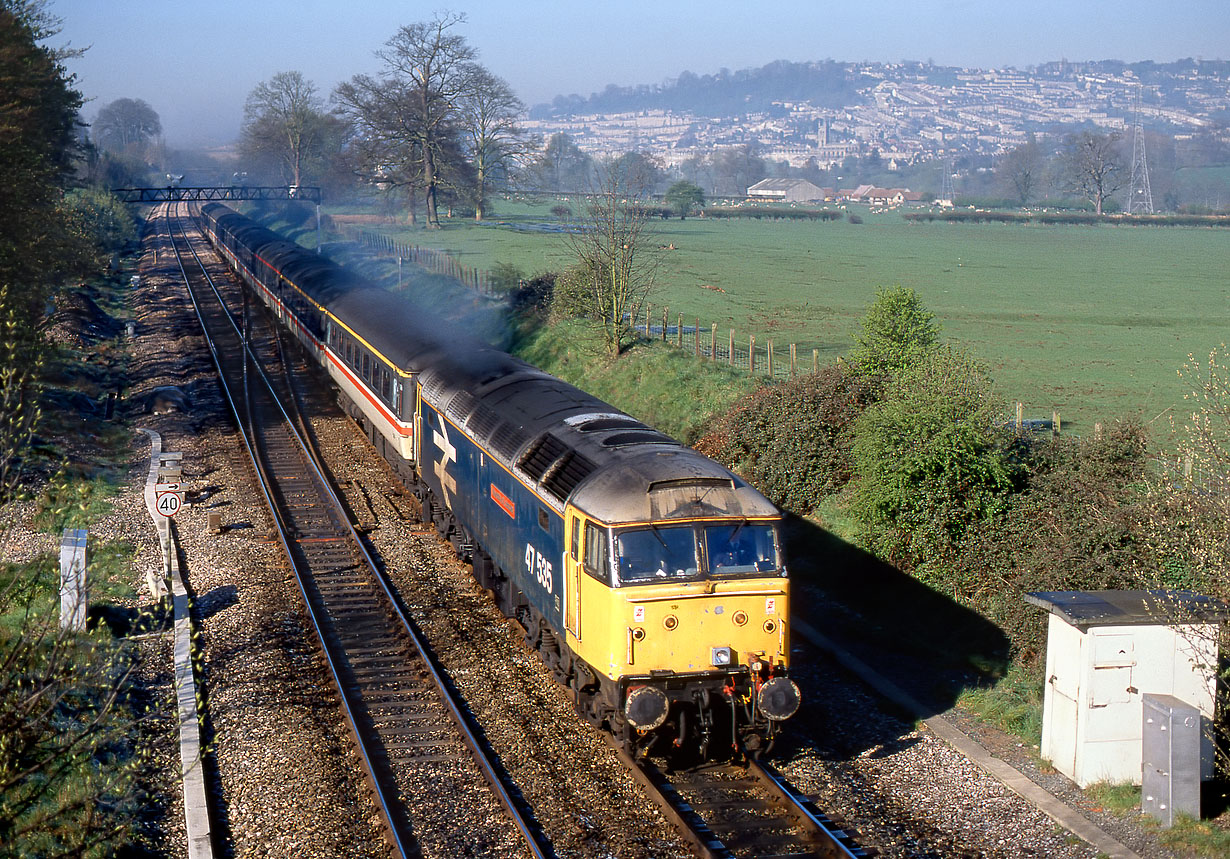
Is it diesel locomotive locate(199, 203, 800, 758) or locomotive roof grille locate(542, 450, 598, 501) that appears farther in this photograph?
locomotive roof grille locate(542, 450, 598, 501)

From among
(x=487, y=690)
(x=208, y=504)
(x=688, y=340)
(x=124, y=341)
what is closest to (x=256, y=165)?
(x=124, y=341)

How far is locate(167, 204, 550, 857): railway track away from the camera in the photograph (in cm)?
1057

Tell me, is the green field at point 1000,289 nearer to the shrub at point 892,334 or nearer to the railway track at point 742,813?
the shrub at point 892,334

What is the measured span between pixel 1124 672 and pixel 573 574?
5.64 meters

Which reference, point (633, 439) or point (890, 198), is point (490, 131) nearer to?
point (633, 439)

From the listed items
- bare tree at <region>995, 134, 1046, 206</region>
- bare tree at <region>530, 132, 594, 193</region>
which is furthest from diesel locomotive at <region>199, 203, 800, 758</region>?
bare tree at <region>995, 134, 1046, 206</region>

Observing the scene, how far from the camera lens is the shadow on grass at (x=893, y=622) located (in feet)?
47.5

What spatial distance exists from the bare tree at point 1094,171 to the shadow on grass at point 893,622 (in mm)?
130393

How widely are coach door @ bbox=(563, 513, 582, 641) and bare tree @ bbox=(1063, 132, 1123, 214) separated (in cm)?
13791

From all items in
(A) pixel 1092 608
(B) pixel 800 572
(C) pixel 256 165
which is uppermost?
(C) pixel 256 165

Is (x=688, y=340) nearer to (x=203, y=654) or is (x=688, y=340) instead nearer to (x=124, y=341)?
(x=124, y=341)

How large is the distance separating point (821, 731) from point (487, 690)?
13.3 ft

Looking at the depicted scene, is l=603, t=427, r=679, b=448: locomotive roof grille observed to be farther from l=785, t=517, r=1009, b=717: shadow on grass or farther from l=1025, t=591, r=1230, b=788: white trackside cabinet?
l=1025, t=591, r=1230, b=788: white trackside cabinet

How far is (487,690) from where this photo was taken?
536 inches
